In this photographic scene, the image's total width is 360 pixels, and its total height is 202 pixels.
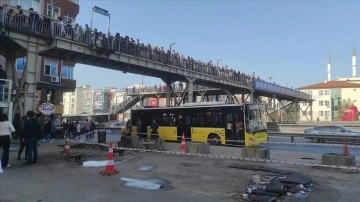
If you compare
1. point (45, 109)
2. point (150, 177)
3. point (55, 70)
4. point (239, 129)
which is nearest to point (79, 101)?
point (55, 70)

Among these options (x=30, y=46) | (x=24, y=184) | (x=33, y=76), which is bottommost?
(x=24, y=184)

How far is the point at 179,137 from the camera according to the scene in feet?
87.5

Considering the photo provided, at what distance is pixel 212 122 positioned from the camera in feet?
80.9

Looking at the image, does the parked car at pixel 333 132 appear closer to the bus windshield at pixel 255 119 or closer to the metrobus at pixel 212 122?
the bus windshield at pixel 255 119

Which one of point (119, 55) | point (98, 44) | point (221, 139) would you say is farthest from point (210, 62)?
point (221, 139)

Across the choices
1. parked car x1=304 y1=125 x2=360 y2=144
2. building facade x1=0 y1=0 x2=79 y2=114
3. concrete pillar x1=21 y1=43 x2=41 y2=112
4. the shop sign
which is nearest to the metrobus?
the shop sign

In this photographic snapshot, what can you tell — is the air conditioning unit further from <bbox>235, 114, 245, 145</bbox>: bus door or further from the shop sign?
<bbox>235, 114, 245, 145</bbox>: bus door

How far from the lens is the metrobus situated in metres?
22.7

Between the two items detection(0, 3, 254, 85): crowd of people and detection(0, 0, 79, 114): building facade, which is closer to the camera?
detection(0, 3, 254, 85): crowd of people

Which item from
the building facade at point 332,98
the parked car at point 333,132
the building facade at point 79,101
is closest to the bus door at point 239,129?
the parked car at point 333,132

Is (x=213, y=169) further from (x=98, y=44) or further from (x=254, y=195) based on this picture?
(x=98, y=44)

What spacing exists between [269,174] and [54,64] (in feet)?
135

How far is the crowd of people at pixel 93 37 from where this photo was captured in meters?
23.3

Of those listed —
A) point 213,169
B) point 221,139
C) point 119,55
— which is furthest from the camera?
point 119,55
